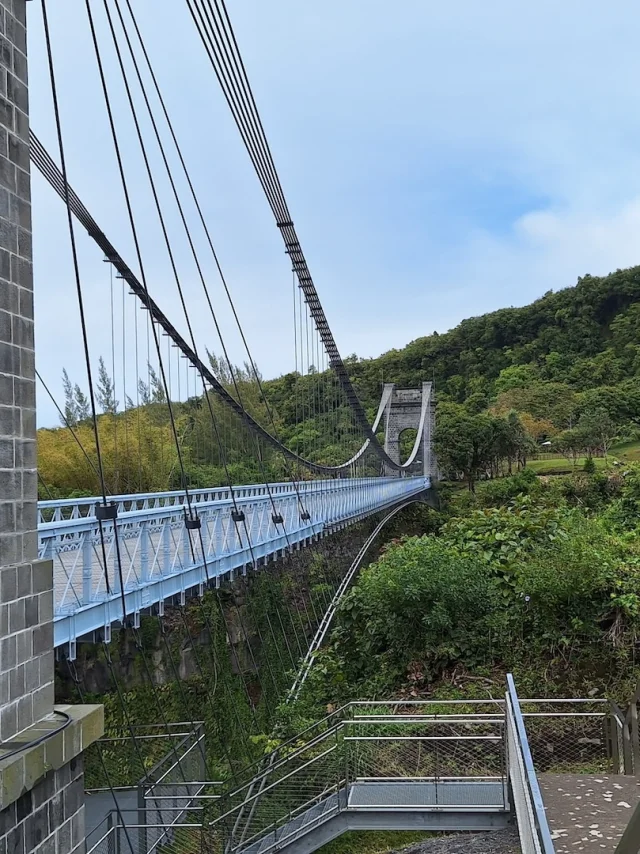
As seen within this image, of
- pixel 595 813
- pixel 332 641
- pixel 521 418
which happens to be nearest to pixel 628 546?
pixel 332 641

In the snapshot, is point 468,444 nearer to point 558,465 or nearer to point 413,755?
point 558,465

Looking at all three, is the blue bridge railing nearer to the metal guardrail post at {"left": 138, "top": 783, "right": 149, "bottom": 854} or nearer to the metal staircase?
the metal guardrail post at {"left": 138, "top": 783, "right": 149, "bottom": 854}

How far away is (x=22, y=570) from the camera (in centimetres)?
353

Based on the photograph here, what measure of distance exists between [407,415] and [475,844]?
129ft

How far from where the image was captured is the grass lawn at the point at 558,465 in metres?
30.5

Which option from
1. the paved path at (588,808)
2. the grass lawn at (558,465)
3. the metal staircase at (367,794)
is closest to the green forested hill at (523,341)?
the grass lawn at (558,465)

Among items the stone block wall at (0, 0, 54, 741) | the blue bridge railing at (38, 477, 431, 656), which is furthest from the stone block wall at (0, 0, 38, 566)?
the blue bridge railing at (38, 477, 431, 656)

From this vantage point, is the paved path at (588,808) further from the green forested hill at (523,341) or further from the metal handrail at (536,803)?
the green forested hill at (523,341)

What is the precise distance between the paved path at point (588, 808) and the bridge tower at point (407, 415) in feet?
118

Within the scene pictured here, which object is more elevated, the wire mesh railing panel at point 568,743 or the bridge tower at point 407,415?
the bridge tower at point 407,415

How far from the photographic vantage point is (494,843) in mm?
5738

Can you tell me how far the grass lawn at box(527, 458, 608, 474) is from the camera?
30484 millimetres

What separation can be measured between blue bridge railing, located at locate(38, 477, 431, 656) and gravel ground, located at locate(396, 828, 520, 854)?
3.13 meters

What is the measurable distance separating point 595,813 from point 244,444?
19724mm
